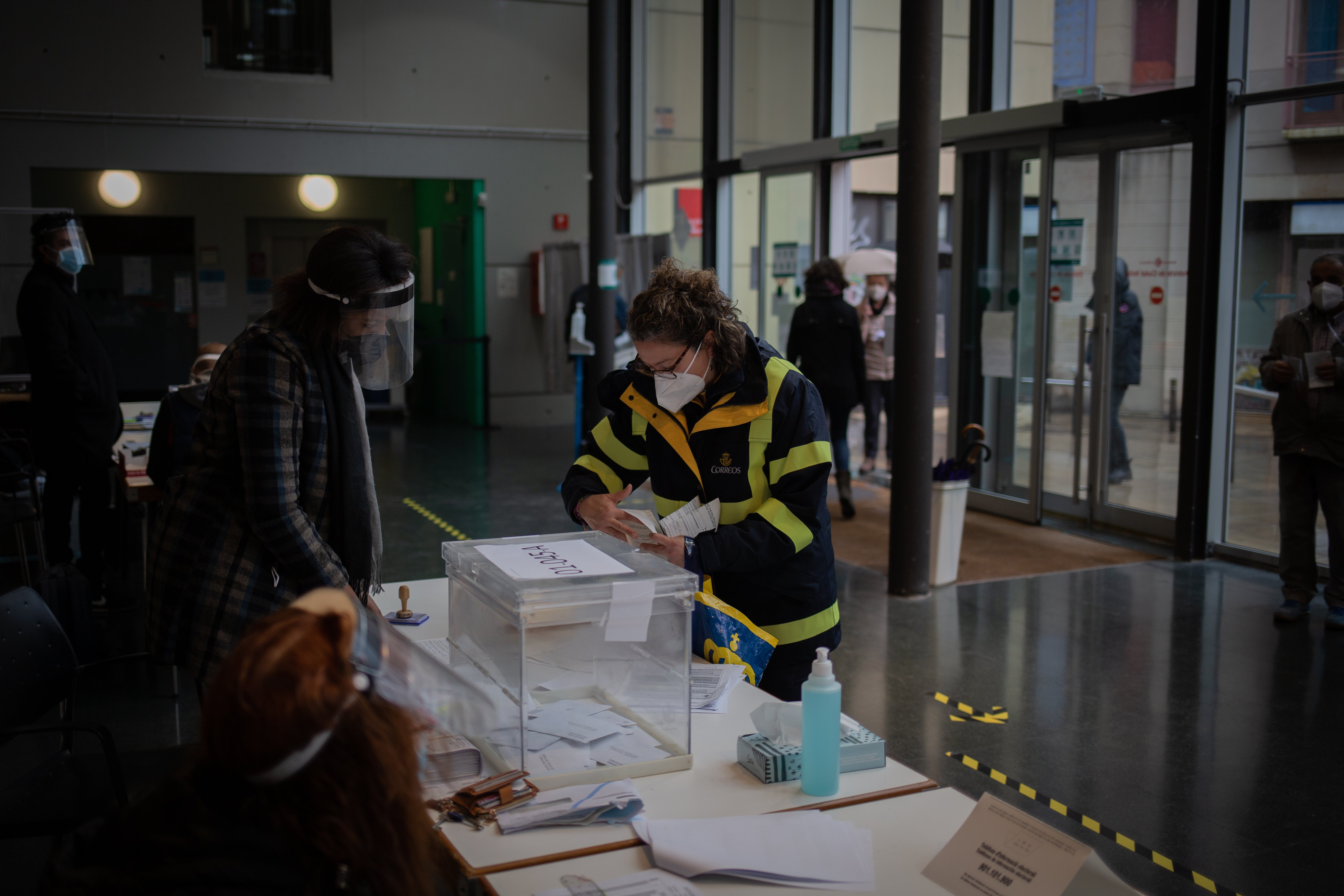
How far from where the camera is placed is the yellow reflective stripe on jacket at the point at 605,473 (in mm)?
2721

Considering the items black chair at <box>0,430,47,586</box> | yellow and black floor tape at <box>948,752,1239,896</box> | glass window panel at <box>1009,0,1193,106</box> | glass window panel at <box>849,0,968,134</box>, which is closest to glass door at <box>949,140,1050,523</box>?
glass window panel at <box>1009,0,1193,106</box>

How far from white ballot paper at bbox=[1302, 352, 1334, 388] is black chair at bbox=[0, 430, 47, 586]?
551 centimetres

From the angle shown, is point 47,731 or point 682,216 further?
point 682,216

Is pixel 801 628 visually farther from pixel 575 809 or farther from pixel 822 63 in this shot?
pixel 822 63

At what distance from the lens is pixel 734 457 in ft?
8.13

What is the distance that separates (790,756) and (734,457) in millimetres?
721

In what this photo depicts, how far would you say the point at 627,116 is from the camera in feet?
41.7

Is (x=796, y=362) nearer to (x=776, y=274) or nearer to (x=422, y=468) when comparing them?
(x=776, y=274)

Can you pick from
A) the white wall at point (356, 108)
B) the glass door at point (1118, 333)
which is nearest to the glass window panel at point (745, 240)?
the white wall at point (356, 108)

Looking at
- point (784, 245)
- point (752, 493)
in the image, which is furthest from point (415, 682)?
point (784, 245)

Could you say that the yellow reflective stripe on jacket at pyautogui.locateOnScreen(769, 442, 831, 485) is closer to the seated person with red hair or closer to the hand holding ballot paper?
the hand holding ballot paper

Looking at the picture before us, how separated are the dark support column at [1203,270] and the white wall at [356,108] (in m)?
7.47

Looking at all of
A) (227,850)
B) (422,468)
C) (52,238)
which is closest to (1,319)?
(422,468)

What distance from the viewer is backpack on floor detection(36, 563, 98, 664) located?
10.6ft
